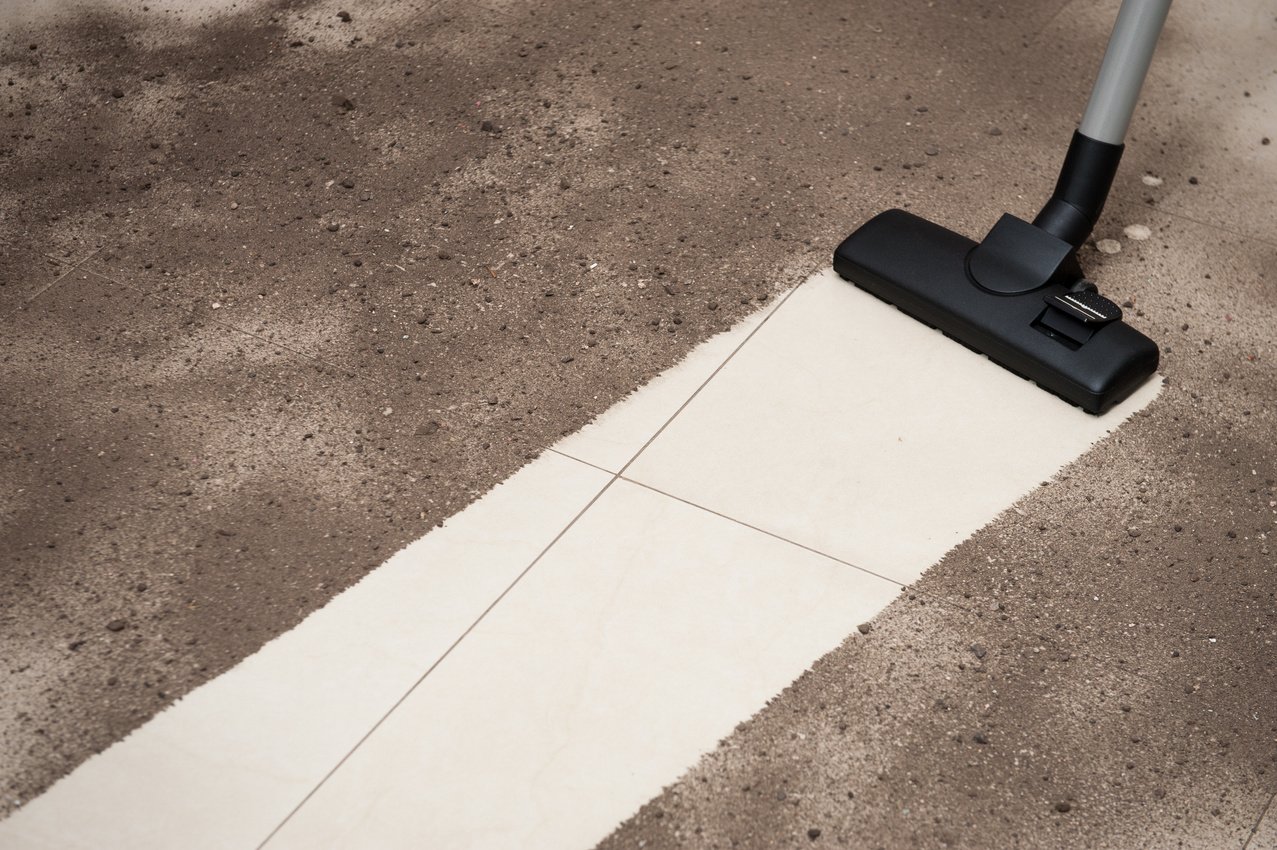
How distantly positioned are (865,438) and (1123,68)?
90cm

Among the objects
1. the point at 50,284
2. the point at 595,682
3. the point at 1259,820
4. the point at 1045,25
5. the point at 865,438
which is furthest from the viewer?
the point at 1045,25

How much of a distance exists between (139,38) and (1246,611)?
119 inches

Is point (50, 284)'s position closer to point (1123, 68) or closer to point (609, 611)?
point (609, 611)

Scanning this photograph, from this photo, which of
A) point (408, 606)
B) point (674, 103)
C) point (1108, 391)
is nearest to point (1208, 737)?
point (1108, 391)

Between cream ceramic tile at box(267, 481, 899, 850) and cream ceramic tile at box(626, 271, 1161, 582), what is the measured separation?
0.08 metres

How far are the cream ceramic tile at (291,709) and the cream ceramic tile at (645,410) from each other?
12cm

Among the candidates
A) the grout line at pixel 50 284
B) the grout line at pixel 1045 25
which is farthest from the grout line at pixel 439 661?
the grout line at pixel 1045 25

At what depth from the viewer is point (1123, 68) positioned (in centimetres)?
228

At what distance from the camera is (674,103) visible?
115 inches

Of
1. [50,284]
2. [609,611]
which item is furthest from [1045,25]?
[50,284]

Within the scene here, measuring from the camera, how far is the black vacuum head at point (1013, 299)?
2.23 meters

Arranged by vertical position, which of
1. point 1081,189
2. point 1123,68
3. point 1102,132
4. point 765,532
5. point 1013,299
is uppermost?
point 1123,68

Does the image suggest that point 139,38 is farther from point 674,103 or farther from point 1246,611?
point 1246,611

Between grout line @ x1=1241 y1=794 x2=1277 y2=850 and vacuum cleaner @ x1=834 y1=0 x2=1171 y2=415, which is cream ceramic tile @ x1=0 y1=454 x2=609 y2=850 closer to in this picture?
vacuum cleaner @ x1=834 y1=0 x2=1171 y2=415
